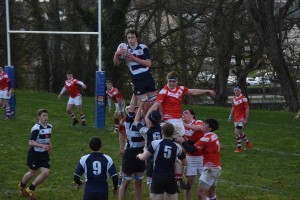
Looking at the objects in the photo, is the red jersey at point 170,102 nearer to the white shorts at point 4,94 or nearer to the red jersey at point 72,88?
the red jersey at point 72,88

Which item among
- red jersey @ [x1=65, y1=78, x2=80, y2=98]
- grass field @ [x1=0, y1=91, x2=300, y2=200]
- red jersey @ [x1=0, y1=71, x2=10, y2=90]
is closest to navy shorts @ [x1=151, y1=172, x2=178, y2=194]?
grass field @ [x1=0, y1=91, x2=300, y2=200]

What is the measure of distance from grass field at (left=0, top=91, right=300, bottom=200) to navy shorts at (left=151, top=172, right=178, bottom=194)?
3.01m

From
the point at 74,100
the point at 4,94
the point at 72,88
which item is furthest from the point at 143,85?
the point at 4,94

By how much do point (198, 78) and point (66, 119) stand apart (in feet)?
72.5

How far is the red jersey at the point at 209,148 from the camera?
10.7m

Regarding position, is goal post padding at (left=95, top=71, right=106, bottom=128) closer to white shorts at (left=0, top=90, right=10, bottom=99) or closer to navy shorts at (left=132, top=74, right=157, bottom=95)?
white shorts at (left=0, top=90, right=10, bottom=99)

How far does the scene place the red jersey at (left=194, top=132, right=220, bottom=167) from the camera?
1070 centimetres

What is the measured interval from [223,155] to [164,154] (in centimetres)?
837

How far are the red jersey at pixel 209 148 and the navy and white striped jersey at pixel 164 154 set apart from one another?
1.24 m

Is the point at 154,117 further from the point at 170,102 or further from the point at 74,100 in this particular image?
the point at 74,100

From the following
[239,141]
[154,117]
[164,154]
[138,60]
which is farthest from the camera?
[239,141]

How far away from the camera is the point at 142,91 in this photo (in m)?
11.8

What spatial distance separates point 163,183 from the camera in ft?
31.2

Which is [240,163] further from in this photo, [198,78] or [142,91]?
[198,78]
